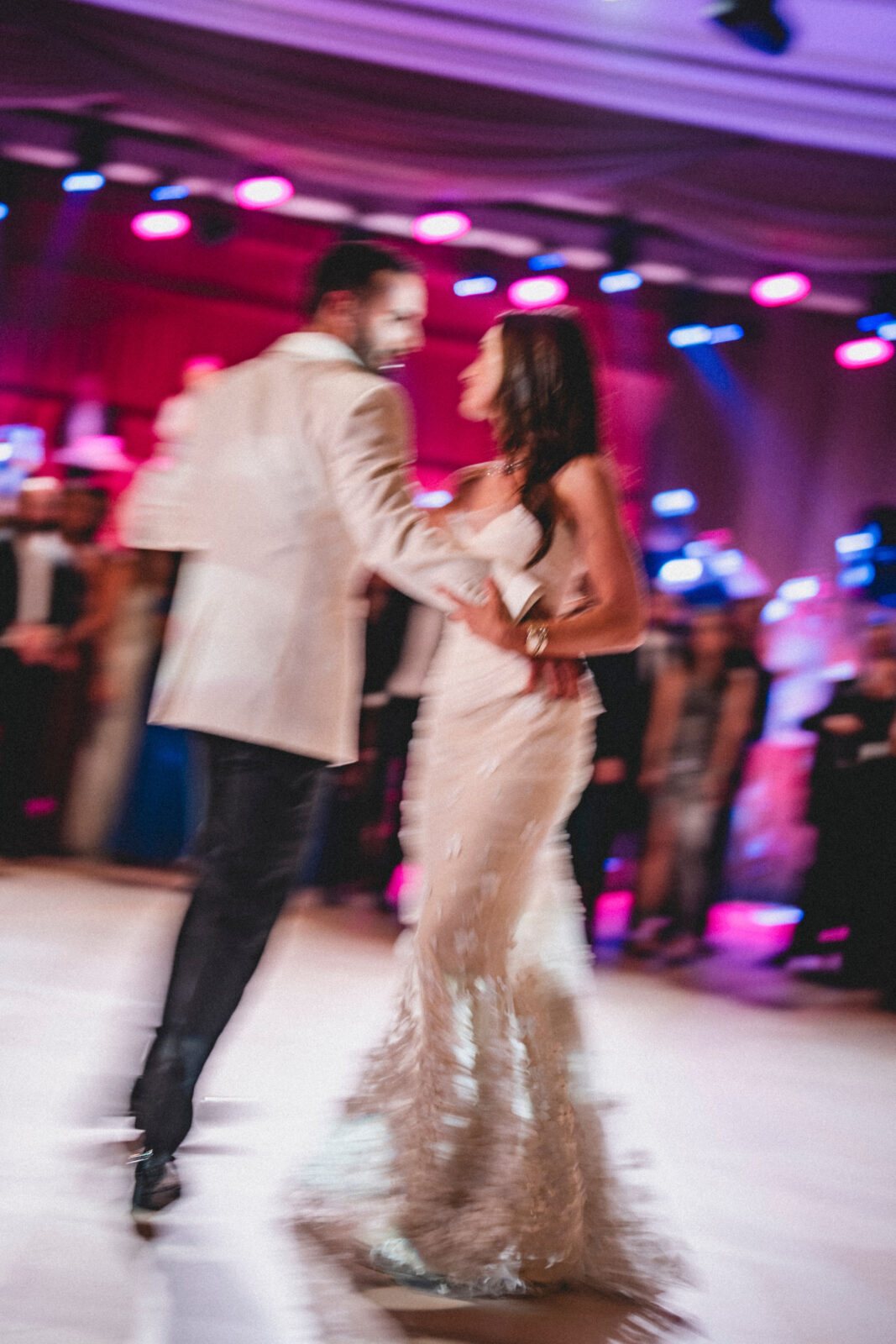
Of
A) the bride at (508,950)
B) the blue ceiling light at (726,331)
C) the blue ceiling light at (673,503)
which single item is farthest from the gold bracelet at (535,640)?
the blue ceiling light at (726,331)

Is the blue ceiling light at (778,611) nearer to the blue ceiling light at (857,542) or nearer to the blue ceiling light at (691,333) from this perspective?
the blue ceiling light at (857,542)

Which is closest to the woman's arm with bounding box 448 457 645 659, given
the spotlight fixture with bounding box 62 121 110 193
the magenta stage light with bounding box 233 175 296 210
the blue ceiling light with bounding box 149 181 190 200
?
the magenta stage light with bounding box 233 175 296 210

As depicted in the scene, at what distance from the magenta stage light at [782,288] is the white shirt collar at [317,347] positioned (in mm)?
5697

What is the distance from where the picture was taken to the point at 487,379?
2.03 m

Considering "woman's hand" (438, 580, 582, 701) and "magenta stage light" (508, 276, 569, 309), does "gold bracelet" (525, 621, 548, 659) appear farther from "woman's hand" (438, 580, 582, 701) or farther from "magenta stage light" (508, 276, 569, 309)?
"magenta stage light" (508, 276, 569, 309)

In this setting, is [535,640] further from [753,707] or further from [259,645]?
[753,707]

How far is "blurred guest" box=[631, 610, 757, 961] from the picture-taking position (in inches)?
199

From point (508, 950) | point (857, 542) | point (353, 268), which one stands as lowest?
point (508, 950)

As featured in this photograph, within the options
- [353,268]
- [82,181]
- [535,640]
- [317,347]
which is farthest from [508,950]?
[82,181]

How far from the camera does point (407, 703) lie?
16.7 feet

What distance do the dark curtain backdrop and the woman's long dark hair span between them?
5.64 meters

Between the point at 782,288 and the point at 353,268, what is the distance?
5813 mm

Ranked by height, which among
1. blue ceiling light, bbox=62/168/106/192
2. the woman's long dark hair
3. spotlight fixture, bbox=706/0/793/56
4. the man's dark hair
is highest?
spotlight fixture, bbox=706/0/793/56

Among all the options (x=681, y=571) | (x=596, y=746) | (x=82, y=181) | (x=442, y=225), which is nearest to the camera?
(x=596, y=746)
